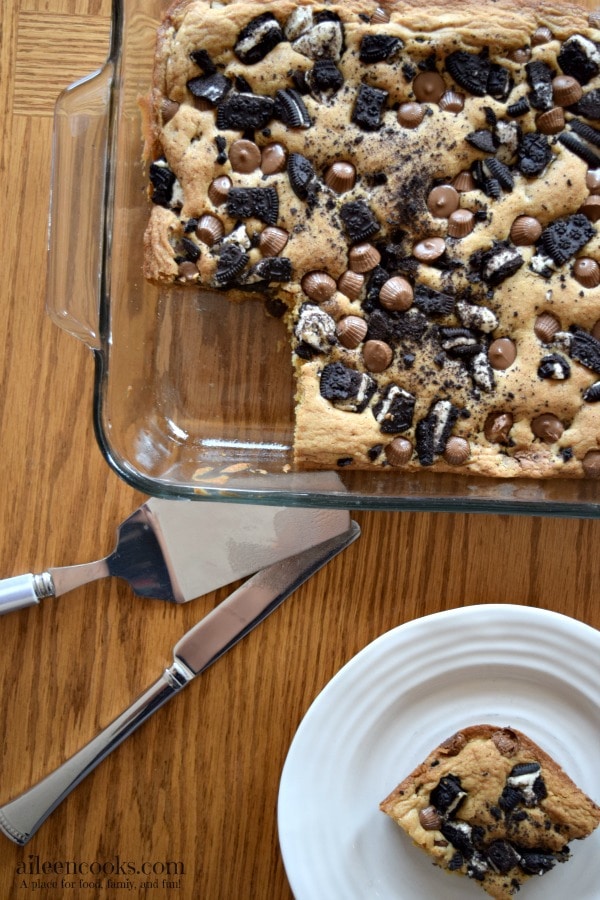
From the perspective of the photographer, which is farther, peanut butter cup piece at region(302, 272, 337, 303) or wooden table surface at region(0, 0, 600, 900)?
wooden table surface at region(0, 0, 600, 900)

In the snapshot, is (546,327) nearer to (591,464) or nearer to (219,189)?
(591,464)

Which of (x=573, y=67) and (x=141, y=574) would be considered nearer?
(x=573, y=67)

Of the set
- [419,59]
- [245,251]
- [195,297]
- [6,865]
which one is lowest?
[6,865]

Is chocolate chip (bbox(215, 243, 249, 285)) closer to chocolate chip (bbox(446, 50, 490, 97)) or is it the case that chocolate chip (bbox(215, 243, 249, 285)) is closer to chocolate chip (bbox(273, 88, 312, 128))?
chocolate chip (bbox(273, 88, 312, 128))

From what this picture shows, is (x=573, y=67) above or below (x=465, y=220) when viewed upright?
above

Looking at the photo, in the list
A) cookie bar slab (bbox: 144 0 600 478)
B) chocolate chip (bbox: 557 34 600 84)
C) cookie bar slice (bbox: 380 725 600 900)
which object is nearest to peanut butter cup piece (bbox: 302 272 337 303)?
cookie bar slab (bbox: 144 0 600 478)

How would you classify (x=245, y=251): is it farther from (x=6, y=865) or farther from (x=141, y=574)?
(x=6, y=865)

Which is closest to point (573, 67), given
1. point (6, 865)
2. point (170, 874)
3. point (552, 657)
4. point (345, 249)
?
point (345, 249)
